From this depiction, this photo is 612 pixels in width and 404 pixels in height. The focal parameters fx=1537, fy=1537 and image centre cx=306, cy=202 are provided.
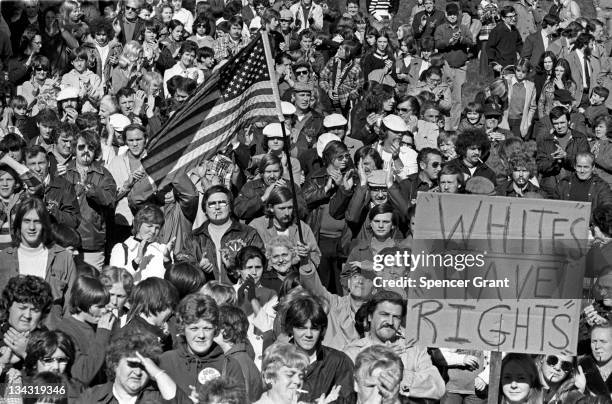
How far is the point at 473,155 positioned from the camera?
1366 cm

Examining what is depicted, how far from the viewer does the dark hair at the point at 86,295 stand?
9.59m

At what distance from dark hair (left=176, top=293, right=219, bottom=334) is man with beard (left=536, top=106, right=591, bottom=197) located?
5.26 meters

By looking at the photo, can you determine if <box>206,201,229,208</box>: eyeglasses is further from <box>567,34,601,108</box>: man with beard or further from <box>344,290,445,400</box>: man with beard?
<box>567,34,601,108</box>: man with beard

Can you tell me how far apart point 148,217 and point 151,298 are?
1.94 m

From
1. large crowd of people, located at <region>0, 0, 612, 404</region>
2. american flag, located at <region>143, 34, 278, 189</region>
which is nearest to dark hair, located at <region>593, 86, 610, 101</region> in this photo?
large crowd of people, located at <region>0, 0, 612, 404</region>

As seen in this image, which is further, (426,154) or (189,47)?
(189,47)

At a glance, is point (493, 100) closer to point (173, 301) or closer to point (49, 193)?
point (49, 193)

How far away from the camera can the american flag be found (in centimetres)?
1146

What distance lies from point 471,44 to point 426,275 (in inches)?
471

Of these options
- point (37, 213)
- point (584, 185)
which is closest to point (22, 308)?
point (37, 213)

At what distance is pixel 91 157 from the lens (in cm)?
1320

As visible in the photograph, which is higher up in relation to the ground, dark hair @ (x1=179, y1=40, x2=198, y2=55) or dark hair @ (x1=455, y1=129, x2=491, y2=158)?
dark hair @ (x1=179, y1=40, x2=198, y2=55)

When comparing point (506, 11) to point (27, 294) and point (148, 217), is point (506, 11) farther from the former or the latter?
point (27, 294)

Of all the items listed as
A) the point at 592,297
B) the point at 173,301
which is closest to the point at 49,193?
the point at 173,301
